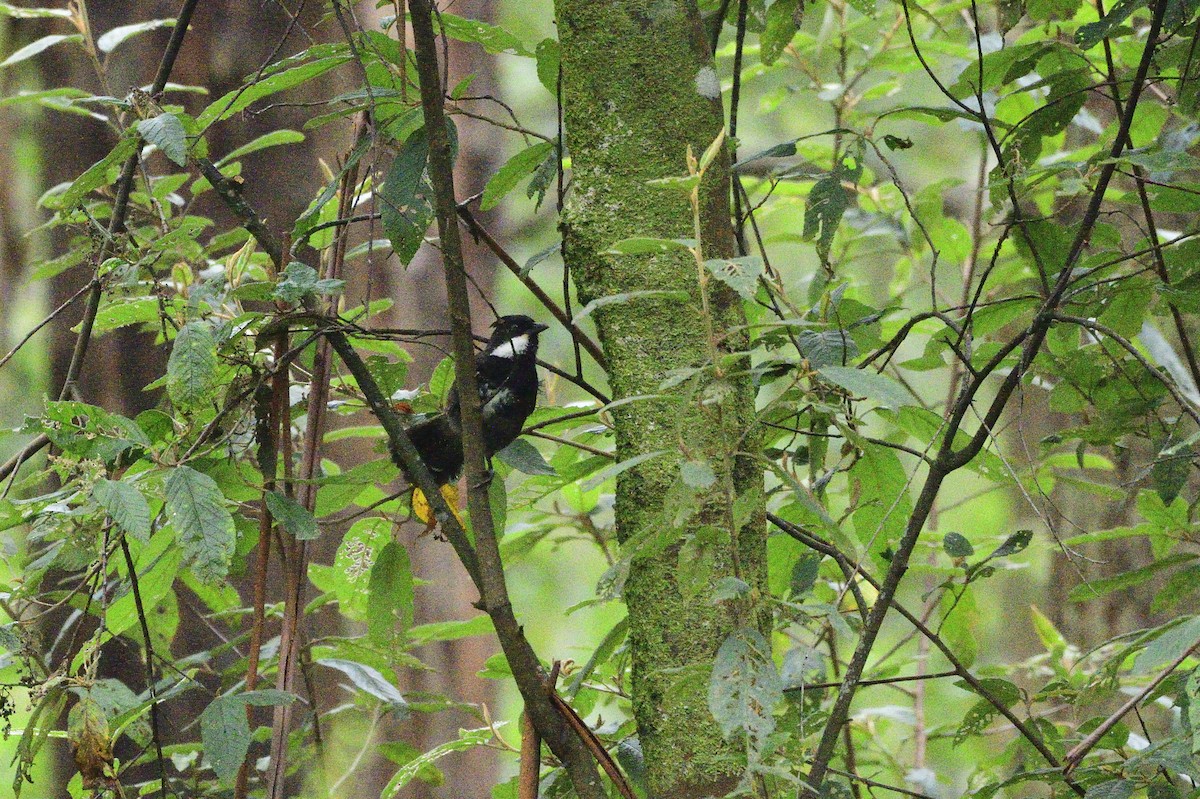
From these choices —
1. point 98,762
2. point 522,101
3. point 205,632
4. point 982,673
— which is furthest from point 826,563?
point 522,101

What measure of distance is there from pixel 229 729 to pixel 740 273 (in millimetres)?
880

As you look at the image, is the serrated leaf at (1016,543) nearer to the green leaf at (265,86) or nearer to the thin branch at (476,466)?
the thin branch at (476,466)

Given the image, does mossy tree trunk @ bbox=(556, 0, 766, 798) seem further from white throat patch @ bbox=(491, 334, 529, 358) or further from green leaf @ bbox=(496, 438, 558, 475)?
white throat patch @ bbox=(491, 334, 529, 358)

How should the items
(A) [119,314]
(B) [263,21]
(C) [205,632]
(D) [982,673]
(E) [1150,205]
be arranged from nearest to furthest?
(A) [119,314]
(E) [1150,205]
(D) [982,673]
(C) [205,632]
(B) [263,21]

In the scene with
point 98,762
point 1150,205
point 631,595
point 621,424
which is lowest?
point 98,762

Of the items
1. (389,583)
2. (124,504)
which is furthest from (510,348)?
(124,504)

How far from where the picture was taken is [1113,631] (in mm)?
3568

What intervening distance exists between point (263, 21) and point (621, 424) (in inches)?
125

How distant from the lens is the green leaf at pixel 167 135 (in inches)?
50.7

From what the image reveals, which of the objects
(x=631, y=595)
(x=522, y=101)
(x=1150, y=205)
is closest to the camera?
(x=631, y=595)

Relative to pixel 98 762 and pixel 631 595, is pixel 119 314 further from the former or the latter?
pixel 631 595

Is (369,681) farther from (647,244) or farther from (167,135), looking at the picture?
(647,244)

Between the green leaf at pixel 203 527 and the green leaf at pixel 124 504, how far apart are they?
62mm

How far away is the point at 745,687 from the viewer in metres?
1.01
